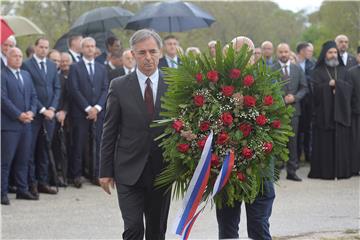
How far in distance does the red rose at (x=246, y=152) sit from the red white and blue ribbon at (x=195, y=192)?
0.85 ft

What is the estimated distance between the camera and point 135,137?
652cm

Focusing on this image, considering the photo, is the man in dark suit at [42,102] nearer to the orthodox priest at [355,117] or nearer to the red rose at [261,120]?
the orthodox priest at [355,117]

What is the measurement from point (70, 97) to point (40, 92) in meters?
0.80

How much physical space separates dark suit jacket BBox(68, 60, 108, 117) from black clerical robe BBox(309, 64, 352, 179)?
157 inches

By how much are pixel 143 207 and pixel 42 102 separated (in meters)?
5.94

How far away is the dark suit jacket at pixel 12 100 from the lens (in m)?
11.3

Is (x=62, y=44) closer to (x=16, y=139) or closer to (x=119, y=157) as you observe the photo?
(x=16, y=139)

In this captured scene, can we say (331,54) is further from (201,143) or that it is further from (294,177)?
(201,143)

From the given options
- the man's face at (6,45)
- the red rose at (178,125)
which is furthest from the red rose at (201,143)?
the man's face at (6,45)

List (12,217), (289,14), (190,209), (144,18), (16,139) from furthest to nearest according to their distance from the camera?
(289,14) → (144,18) → (16,139) → (12,217) → (190,209)

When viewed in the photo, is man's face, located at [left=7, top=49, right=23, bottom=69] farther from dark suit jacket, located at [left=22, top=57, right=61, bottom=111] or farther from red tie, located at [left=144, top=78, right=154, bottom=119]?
red tie, located at [left=144, top=78, right=154, bottom=119]

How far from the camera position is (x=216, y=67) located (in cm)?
608

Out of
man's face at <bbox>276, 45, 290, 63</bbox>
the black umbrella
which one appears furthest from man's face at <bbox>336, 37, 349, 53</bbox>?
the black umbrella

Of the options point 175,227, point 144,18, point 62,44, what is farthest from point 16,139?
point 62,44
